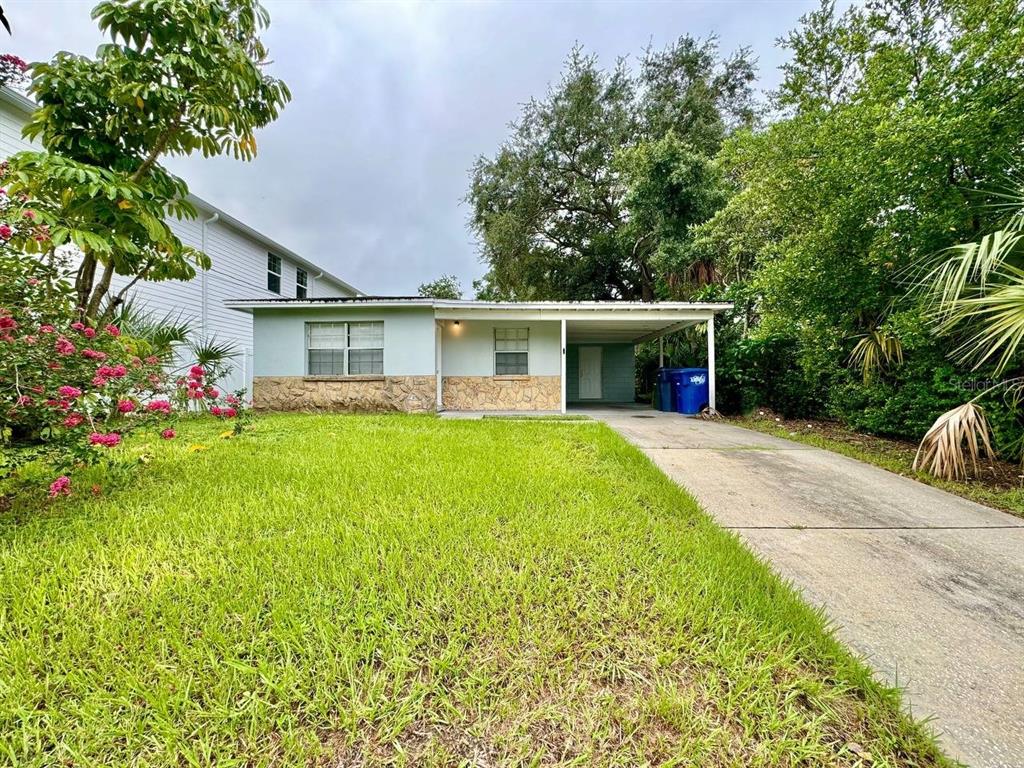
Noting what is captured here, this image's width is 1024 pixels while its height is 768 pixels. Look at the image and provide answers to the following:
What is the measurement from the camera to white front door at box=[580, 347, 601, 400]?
49.4ft

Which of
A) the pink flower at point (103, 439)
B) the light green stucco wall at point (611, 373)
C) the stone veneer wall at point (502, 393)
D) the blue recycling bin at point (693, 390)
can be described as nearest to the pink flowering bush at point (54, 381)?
the pink flower at point (103, 439)

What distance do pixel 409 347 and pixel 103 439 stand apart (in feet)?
23.4

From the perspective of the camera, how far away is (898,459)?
5.16 m

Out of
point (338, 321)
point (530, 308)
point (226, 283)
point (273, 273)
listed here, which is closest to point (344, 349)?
point (338, 321)

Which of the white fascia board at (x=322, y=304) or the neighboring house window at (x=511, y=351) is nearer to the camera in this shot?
the white fascia board at (x=322, y=304)

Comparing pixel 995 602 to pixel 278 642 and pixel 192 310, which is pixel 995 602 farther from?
pixel 192 310

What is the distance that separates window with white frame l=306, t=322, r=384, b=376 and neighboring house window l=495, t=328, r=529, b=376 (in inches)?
117

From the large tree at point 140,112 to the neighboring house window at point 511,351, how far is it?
23.0 feet

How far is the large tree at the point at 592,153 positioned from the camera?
587 inches

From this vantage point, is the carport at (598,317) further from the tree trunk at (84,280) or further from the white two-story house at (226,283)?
the white two-story house at (226,283)

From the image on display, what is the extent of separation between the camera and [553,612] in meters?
1.87

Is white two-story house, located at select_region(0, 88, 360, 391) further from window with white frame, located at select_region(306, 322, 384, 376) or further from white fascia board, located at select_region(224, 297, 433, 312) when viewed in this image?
window with white frame, located at select_region(306, 322, 384, 376)

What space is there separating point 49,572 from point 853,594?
166 inches

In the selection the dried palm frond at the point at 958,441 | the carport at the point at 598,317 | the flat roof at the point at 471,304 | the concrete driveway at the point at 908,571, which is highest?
the flat roof at the point at 471,304
